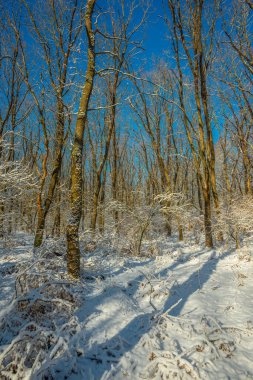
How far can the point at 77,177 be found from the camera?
5.50m

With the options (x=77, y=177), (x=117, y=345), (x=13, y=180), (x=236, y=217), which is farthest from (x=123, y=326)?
(x=236, y=217)

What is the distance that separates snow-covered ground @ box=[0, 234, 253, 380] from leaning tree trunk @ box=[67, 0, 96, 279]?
1.56 feet

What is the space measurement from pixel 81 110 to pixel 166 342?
4697mm

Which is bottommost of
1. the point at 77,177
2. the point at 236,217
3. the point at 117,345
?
the point at 117,345

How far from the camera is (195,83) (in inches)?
411

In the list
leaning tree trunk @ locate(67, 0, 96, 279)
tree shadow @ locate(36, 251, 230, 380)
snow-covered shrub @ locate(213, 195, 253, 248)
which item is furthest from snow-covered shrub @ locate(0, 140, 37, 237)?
snow-covered shrub @ locate(213, 195, 253, 248)

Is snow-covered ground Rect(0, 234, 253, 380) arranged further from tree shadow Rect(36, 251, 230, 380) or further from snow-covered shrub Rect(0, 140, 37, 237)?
snow-covered shrub Rect(0, 140, 37, 237)

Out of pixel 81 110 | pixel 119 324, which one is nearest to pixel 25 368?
pixel 119 324

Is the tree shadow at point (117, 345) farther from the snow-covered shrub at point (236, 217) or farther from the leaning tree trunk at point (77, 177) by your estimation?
the snow-covered shrub at point (236, 217)

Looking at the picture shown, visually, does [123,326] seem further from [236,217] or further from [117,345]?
[236,217]

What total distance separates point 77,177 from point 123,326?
3017 millimetres

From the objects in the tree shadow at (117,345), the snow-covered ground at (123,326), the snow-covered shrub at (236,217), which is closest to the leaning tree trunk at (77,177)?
the snow-covered ground at (123,326)

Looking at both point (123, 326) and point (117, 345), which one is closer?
point (117, 345)

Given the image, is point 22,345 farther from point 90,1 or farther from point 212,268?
point 90,1
